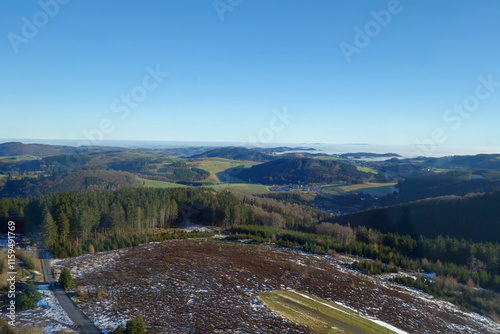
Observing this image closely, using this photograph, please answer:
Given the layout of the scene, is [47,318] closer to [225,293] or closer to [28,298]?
[28,298]

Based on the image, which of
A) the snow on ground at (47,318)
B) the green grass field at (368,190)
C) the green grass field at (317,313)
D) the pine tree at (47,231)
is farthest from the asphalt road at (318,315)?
the green grass field at (368,190)

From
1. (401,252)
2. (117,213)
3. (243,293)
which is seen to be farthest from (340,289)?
(117,213)

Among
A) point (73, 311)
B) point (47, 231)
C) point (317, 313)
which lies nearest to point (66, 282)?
point (73, 311)

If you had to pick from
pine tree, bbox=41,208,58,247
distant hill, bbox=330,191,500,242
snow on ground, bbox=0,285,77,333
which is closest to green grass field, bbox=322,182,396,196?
distant hill, bbox=330,191,500,242

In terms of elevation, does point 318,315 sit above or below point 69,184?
above

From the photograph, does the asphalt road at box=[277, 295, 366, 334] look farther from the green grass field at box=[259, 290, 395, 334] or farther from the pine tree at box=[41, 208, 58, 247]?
the pine tree at box=[41, 208, 58, 247]

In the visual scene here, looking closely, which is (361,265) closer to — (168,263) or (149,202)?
(168,263)
